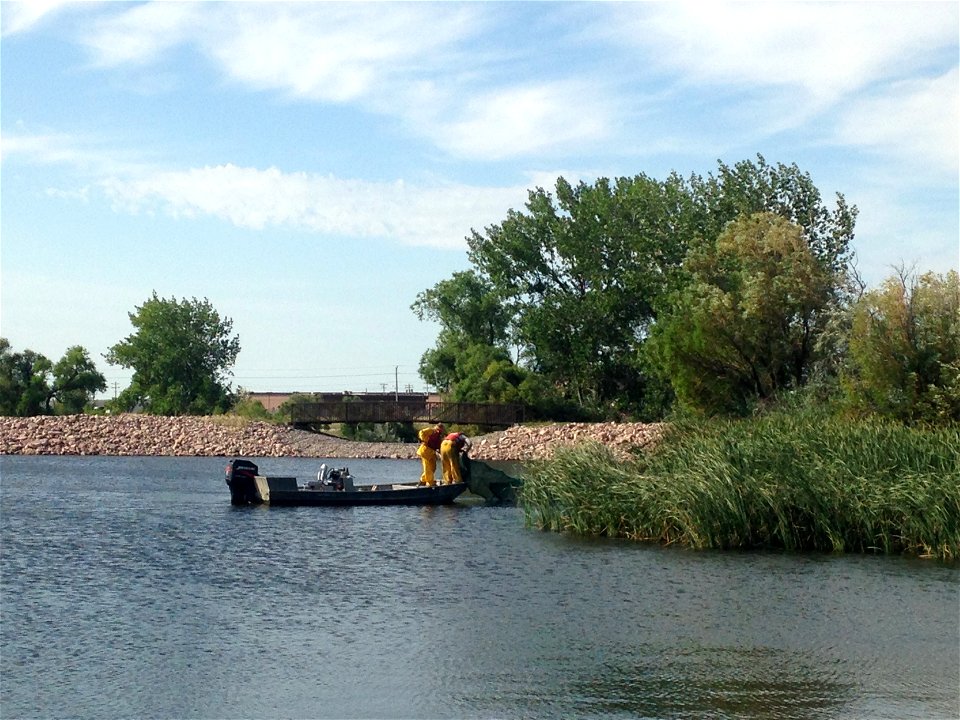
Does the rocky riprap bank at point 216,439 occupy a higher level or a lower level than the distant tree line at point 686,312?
lower

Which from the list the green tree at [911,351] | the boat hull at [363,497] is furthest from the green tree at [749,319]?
the boat hull at [363,497]

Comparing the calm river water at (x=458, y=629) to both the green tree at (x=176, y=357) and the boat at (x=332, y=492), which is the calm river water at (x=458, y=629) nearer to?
the boat at (x=332, y=492)

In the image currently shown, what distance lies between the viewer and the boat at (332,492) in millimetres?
38969

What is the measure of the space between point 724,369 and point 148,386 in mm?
68610

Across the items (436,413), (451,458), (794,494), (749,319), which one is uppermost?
(749,319)

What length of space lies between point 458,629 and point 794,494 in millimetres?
10525

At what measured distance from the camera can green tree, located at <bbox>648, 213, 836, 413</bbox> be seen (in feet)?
182

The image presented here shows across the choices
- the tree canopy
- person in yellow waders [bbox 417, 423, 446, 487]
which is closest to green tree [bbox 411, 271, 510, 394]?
the tree canopy

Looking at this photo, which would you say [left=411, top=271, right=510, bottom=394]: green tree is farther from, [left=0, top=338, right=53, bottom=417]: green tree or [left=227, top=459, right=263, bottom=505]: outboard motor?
[left=227, top=459, right=263, bottom=505]: outboard motor

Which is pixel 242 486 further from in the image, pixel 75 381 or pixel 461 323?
pixel 75 381

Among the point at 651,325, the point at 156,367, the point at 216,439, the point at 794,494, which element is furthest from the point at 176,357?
the point at 794,494

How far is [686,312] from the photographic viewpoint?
60531 mm

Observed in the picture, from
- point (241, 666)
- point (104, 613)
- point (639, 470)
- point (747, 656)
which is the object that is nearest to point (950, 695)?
point (747, 656)

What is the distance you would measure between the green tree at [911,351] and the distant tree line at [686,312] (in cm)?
5
